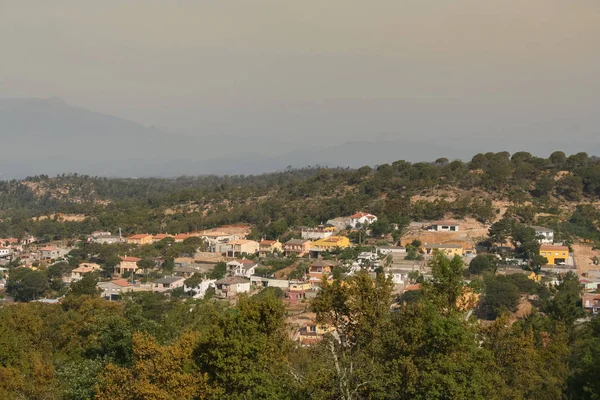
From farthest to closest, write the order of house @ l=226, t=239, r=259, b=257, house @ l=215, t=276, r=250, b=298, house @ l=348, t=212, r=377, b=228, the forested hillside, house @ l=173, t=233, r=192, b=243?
house @ l=173, t=233, r=192, b=243 < house @ l=348, t=212, r=377, b=228 < the forested hillside < house @ l=226, t=239, r=259, b=257 < house @ l=215, t=276, r=250, b=298

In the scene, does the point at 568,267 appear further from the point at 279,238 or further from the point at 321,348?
the point at 321,348

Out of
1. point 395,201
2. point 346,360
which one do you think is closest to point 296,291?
point 395,201

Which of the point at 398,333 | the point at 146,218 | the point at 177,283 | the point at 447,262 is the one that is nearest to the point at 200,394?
the point at 398,333

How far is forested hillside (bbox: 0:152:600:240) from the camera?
31.5 meters

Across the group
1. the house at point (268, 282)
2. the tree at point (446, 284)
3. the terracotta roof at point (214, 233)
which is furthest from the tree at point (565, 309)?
the terracotta roof at point (214, 233)

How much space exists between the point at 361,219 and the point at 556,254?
33.8 ft

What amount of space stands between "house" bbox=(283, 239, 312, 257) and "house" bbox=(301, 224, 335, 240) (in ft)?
3.82

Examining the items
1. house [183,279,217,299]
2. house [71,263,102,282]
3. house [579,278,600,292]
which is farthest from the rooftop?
house [579,278,600,292]

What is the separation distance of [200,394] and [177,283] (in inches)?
700

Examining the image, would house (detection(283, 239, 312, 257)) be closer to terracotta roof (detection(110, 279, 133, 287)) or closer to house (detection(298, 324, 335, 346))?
terracotta roof (detection(110, 279, 133, 287))

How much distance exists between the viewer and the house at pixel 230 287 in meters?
24.3

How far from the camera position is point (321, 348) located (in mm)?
7465

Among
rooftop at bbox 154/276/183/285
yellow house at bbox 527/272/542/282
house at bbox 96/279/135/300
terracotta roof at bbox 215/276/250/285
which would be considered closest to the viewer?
yellow house at bbox 527/272/542/282

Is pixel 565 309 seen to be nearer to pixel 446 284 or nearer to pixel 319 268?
pixel 446 284
